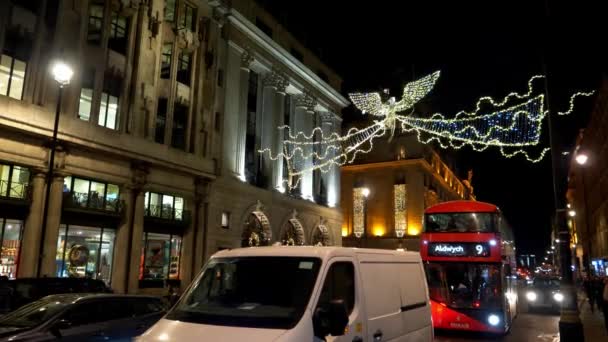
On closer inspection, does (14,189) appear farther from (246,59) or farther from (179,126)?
(246,59)

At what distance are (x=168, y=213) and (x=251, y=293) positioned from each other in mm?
22292

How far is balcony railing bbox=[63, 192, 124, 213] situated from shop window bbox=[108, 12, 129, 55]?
301 inches

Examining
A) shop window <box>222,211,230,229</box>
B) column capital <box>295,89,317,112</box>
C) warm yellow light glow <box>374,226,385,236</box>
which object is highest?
column capital <box>295,89,317,112</box>

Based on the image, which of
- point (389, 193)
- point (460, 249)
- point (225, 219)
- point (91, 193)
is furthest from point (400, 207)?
point (460, 249)

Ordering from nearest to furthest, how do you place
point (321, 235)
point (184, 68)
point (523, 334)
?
point (523, 334) → point (184, 68) → point (321, 235)

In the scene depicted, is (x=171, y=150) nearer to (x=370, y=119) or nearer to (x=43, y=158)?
(x=43, y=158)

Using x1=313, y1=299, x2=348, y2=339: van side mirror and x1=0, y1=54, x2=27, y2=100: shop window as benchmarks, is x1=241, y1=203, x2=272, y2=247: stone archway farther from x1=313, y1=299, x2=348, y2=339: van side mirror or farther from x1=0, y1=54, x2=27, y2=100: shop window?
x1=313, y1=299, x2=348, y2=339: van side mirror

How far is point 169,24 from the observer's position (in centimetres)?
2783

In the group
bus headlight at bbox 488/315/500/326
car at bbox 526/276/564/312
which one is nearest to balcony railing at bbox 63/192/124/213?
bus headlight at bbox 488/315/500/326

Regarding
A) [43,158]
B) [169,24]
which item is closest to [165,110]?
[169,24]

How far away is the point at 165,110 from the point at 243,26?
31.1ft

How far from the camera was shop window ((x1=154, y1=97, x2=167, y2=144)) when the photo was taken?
87.4 feet

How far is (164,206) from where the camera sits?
26516mm

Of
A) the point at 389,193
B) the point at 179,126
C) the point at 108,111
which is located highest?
the point at 389,193
